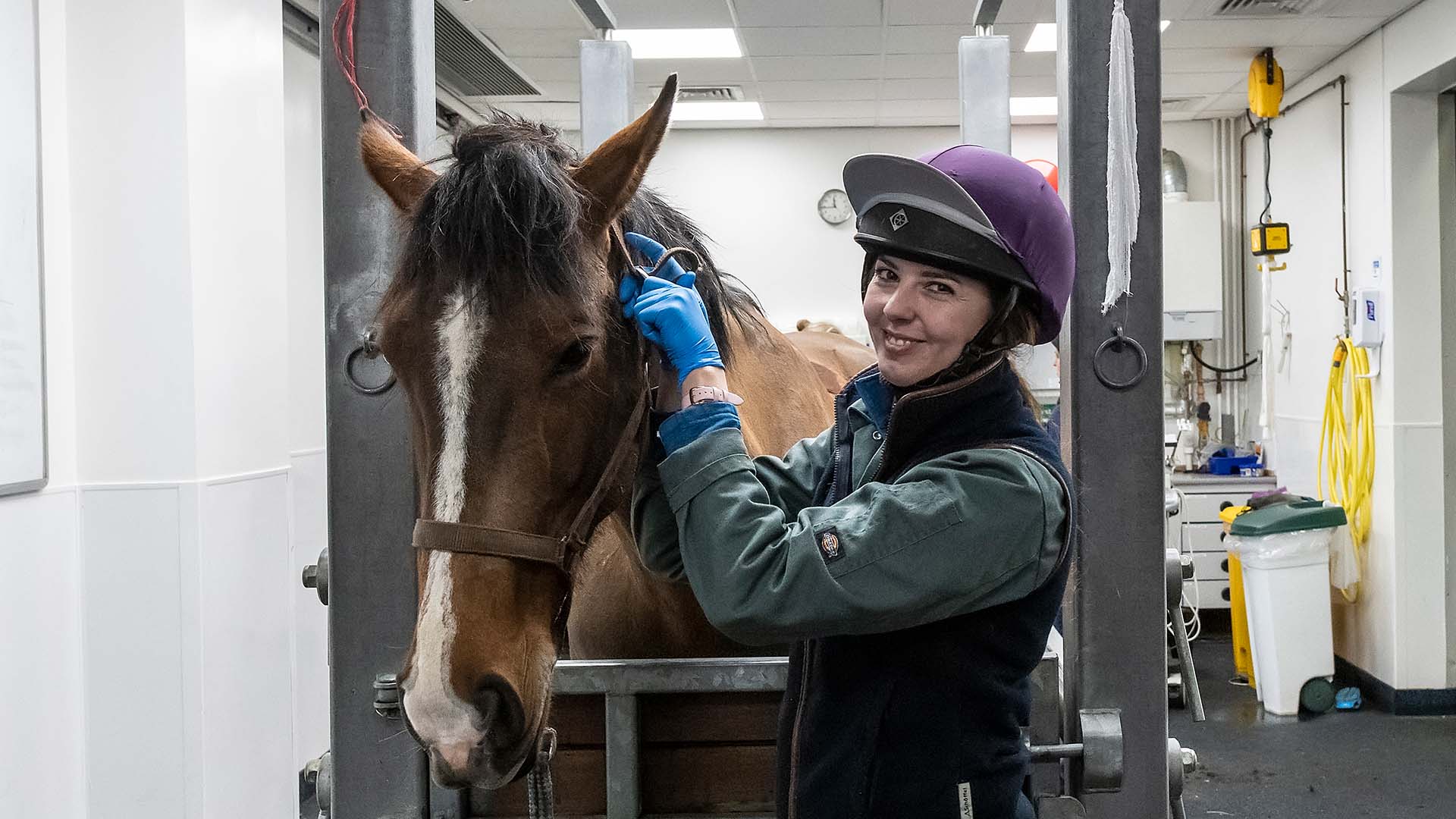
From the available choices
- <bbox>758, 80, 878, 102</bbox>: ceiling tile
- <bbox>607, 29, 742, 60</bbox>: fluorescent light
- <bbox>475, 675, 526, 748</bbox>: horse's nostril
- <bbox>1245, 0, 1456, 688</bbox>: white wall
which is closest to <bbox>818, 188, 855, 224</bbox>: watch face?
<bbox>758, 80, 878, 102</bbox>: ceiling tile

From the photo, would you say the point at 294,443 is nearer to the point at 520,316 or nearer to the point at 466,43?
the point at 466,43

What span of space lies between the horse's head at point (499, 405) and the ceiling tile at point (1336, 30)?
213 inches

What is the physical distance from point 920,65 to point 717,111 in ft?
5.46

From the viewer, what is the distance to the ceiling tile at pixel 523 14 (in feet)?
→ 15.9

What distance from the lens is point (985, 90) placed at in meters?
2.00

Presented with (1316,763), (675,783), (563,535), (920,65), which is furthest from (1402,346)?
(563,535)

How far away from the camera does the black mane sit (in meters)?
1.01

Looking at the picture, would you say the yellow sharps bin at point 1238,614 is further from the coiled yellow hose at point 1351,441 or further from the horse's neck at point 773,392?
the horse's neck at point 773,392

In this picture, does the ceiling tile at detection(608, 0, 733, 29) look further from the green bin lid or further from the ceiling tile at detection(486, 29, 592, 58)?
the green bin lid

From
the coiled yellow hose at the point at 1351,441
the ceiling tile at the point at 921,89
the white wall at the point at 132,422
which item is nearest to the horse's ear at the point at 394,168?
the white wall at the point at 132,422

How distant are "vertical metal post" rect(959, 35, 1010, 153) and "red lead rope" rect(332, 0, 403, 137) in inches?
45.1

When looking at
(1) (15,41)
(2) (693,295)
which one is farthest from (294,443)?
(2) (693,295)

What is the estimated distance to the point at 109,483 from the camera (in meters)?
3.01

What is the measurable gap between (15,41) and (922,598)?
2.87 m
